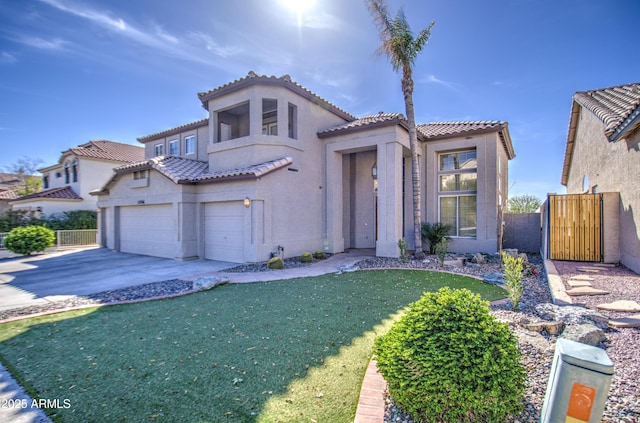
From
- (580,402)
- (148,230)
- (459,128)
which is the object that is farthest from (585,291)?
(148,230)

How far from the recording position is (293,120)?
14.7 meters

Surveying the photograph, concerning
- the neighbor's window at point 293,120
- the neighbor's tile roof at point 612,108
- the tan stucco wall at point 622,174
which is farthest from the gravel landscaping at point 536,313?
the neighbor's window at point 293,120

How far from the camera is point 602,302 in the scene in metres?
5.73

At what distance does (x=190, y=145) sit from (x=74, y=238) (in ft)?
35.8

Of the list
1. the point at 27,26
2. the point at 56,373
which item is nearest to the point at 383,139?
the point at 56,373

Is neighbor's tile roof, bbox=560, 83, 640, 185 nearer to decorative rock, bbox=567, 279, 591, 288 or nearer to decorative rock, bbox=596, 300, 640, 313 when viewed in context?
decorative rock, bbox=567, 279, 591, 288

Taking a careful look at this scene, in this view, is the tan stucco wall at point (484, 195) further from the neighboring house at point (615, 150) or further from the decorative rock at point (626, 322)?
the decorative rock at point (626, 322)

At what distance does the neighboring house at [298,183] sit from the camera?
524 inches

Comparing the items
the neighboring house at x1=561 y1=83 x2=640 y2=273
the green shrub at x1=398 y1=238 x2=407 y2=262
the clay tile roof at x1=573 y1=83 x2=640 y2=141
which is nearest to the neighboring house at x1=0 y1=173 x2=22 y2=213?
the green shrub at x1=398 y1=238 x2=407 y2=262

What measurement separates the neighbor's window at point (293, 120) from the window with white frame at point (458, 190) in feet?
25.7

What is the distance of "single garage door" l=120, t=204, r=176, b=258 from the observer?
14.9 metres

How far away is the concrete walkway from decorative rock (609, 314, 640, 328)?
12.8 ft

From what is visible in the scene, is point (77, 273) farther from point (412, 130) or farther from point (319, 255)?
point (412, 130)

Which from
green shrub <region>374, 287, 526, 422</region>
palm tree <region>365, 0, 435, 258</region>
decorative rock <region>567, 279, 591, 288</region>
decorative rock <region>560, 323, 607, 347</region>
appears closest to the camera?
green shrub <region>374, 287, 526, 422</region>
